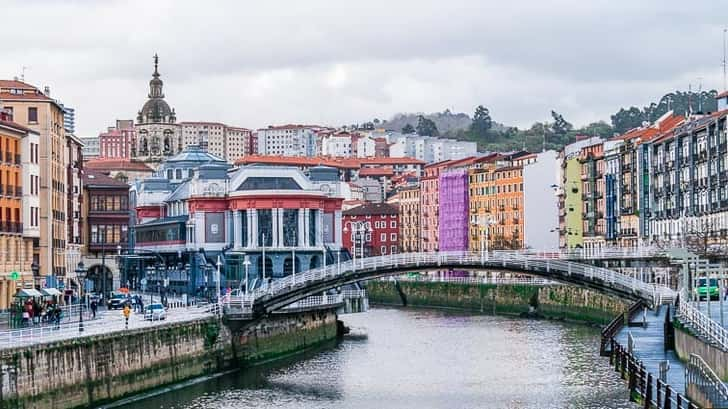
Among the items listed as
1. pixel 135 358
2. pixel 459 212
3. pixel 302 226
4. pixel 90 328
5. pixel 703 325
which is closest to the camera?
pixel 703 325

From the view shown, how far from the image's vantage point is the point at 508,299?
144500 mm

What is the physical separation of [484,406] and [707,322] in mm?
12038

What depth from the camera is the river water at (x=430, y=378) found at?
217 feet

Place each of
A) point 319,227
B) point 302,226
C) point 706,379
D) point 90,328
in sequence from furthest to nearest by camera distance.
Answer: point 319,227, point 302,226, point 90,328, point 706,379

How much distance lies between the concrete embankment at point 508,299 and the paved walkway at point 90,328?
3696 centimetres

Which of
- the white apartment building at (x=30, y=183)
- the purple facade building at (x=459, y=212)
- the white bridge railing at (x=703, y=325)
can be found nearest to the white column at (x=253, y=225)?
the white apartment building at (x=30, y=183)

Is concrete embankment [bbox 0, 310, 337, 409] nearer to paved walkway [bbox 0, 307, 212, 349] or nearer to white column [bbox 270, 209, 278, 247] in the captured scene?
paved walkway [bbox 0, 307, 212, 349]

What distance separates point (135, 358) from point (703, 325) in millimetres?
23068

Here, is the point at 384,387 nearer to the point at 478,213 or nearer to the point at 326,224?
the point at 326,224

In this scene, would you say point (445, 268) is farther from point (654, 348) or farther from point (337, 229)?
point (337, 229)

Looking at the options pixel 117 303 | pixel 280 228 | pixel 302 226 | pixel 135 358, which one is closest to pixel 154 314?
pixel 135 358

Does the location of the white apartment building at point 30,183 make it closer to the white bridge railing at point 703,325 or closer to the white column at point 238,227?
the white column at point 238,227

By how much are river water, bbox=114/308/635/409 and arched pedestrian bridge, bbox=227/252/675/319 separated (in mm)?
3309

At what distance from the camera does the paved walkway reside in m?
58.5
